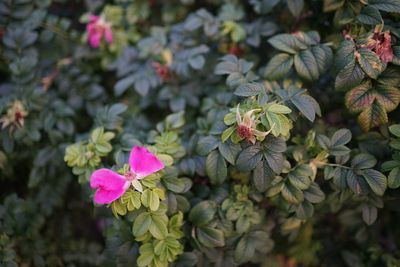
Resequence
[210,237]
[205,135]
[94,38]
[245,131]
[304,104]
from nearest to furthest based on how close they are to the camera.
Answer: [245,131]
[304,104]
[210,237]
[205,135]
[94,38]

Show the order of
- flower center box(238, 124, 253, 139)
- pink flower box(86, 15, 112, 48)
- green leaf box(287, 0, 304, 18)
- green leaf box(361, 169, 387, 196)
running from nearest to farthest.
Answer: flower center box(238, 124, 253, 139) < green leaf box(361, 169, 387, 196) < green leaf box(287, 0, 304, 18) < pink flower box(86, 15, 112, 48)

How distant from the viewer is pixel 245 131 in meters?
1.03

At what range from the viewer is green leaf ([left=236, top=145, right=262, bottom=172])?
1.08 m

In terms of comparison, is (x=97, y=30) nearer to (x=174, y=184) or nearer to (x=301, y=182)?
(x=174, y=184)

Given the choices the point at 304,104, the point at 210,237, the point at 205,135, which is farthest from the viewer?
A: the point at 205,135

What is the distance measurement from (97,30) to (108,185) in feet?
3.18

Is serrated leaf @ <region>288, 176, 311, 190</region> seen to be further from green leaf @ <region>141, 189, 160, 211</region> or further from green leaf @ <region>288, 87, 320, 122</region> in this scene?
green leaf @ <region>141, 189, 160, 211</region>

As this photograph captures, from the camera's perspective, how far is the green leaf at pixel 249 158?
3.53 feet

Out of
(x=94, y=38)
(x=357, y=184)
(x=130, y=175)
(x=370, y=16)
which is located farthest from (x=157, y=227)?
(x=94, y=38)

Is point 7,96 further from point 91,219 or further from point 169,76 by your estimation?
point 91,219

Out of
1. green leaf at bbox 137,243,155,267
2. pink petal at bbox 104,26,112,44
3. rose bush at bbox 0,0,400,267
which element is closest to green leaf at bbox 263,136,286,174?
rose bush at bbox 0,0,400,267

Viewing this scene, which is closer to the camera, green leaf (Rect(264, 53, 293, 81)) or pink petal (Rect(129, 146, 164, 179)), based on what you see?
pink petal (Rect(129, 146, 164, 179))

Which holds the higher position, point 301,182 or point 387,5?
point 387,5

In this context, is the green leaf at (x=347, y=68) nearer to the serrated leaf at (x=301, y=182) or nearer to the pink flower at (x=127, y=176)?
the serrated leaf at (x=301, y=182)
